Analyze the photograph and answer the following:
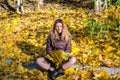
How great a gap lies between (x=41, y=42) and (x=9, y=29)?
192 cm

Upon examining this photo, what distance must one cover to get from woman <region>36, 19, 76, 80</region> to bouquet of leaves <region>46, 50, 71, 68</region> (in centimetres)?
12

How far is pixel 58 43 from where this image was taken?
8672 mm

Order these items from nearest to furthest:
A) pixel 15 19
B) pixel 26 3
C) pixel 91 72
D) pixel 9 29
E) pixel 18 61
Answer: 1. pixel 91 72
2. pixel 18 61
3. pixel 9 29
4. pixel 15 19
5. pixel 26 3

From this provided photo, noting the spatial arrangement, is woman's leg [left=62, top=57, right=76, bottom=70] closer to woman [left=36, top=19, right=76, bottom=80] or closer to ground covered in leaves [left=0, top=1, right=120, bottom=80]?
woman [left=36, top=19, right=76, bottom=80]

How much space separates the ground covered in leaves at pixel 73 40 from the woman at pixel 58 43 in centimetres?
26

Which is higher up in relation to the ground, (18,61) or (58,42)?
(58,42)

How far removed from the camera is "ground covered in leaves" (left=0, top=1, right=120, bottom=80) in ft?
27.8

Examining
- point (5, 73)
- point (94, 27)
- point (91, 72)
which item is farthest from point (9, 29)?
point (91, 72)

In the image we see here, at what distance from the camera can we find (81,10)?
13758 millimetres

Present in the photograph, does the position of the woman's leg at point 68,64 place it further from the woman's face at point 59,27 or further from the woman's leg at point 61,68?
the woman's face at point 59,27

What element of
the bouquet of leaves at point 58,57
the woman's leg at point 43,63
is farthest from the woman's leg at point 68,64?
the woman's leg at point 43,63

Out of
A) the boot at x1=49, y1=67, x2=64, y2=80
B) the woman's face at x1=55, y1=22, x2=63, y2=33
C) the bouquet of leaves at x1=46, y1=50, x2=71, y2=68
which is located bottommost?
the boot at x1=49, y1=67, x2=64, y2=80

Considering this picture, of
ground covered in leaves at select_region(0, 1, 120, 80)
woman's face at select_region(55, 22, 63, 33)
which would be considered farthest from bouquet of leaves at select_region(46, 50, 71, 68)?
woman's face at select_region(55, 22, 63, 33)

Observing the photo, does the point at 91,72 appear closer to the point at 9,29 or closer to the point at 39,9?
the point at 9,29
